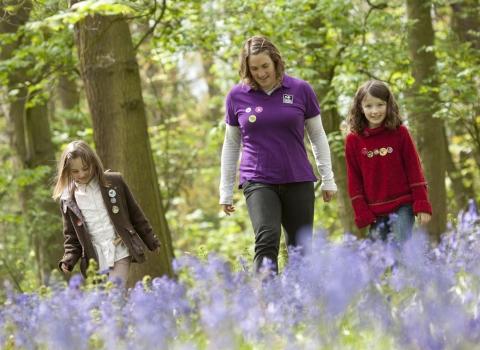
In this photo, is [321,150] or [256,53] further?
[321,150]

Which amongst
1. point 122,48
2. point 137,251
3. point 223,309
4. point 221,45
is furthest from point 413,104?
point 223,309

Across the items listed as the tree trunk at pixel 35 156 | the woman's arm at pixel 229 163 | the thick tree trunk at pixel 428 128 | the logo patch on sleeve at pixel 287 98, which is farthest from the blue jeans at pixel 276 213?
the tree trunk at pixel 35 156

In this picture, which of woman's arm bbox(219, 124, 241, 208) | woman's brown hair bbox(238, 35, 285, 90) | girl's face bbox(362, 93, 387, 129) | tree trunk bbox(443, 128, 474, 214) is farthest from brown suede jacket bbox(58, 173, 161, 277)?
tree trunk bbox(443, 128, 474, 214)

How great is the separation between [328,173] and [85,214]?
1817mm

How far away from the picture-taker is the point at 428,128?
420 inches

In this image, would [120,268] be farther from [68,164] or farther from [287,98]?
[287,98]

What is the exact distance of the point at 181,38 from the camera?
34.9 ft

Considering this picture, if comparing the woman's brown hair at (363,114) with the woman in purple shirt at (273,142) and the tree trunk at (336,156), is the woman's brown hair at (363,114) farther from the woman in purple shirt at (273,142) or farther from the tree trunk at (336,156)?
the tree trunk at (336,156)

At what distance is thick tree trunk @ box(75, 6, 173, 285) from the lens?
7.53m

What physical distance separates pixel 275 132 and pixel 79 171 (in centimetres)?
148

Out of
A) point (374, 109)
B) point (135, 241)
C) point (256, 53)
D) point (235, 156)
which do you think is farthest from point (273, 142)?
point (135, 241)

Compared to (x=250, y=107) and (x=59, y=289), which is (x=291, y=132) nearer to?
(x=250, y=107)

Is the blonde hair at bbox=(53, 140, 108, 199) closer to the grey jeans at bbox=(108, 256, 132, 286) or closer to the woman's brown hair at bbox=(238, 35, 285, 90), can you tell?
the grey jeans at bbox=(108, 256, 132, 286)

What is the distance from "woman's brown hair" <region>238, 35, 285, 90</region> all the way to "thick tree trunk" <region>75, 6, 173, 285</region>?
2.79 meters
